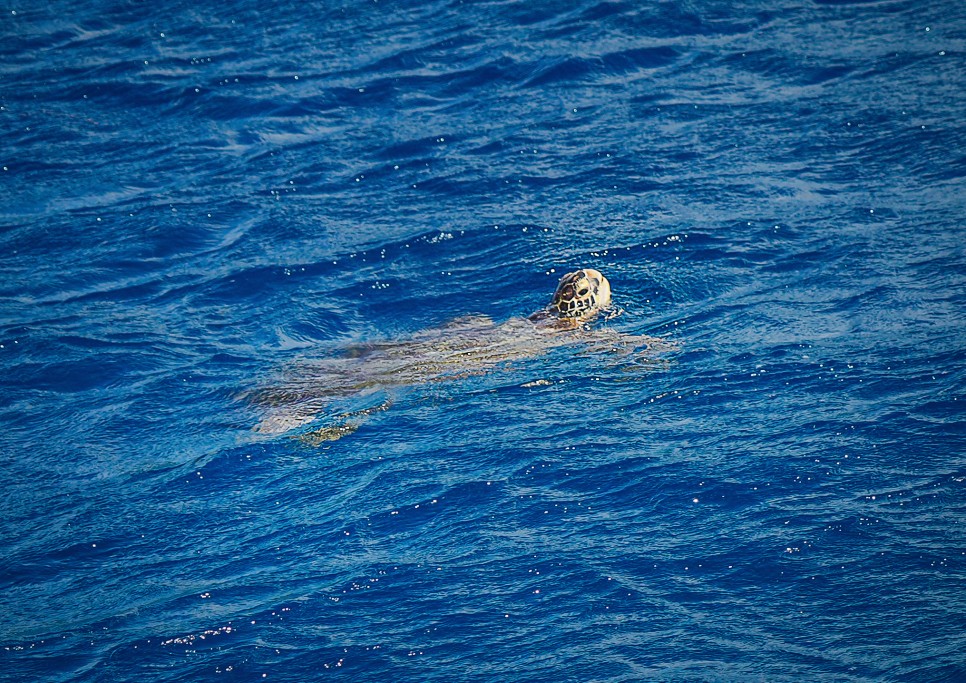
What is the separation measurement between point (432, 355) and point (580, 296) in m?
1.31

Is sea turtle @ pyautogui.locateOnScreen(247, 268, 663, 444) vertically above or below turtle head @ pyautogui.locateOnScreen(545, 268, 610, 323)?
below

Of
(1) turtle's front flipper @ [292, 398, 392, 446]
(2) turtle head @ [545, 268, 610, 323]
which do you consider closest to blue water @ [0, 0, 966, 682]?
(1) turtle's front flipper @ [292, 398, 392, 446]

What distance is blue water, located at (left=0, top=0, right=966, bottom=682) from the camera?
5637mm

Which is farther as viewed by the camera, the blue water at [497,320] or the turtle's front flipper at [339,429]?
the turtle's front flipper at [339,429]

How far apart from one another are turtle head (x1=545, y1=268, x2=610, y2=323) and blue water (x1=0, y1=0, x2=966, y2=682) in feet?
0.91

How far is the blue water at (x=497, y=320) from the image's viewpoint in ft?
18.5

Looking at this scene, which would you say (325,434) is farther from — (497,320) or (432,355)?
(497,320)

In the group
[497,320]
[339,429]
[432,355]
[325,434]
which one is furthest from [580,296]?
[325,434]

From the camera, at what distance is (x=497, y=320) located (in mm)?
8961

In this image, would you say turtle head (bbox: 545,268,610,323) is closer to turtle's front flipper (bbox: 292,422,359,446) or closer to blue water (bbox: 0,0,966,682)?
blue water (bbox: 0,0,966,682)

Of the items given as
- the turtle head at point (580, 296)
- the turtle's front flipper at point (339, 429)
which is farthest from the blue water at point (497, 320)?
the turtle head at point (580, 296)

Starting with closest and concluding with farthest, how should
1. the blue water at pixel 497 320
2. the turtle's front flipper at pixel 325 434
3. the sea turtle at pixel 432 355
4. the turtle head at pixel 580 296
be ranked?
the blue water at pixel 497 320, the turtle's front flipper at pixel 325 434, the sea turtle at pixel 432 355, the turtle head at pixel 580 296

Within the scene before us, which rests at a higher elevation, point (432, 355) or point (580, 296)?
point (580, 296)

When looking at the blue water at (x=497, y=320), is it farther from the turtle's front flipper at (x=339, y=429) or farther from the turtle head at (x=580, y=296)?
the turtle head at (x=580, y=296)
